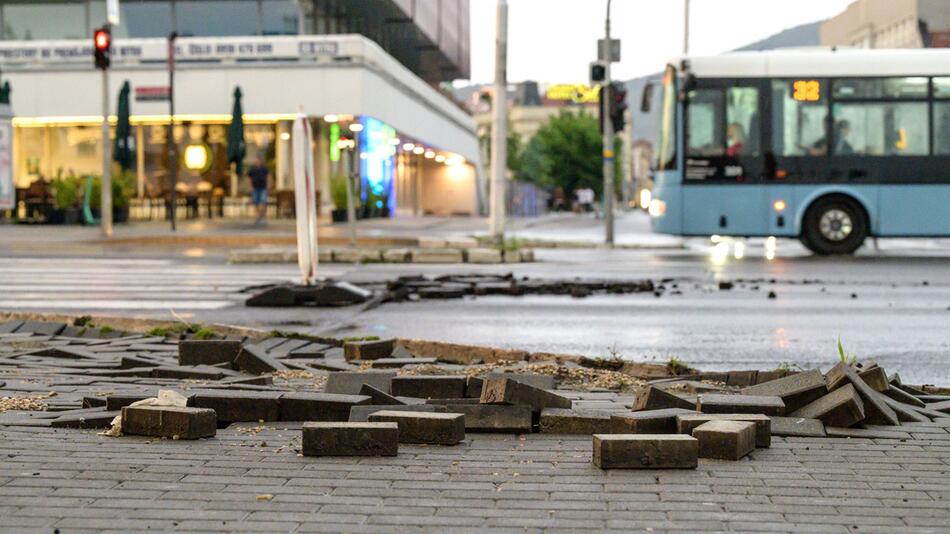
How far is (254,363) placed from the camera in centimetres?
780

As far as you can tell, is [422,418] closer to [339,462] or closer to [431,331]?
[339,462]

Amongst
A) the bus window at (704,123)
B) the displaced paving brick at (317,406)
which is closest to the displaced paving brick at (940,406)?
the displaced paving brick at (317,406)

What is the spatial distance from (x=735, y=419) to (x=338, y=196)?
3354 cm

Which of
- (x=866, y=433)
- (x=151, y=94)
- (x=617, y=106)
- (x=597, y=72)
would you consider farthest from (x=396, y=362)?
(x=151, y=94)

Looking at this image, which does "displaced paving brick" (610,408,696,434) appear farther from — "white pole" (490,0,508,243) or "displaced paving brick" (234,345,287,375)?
"white pole" (490,0,508,243)

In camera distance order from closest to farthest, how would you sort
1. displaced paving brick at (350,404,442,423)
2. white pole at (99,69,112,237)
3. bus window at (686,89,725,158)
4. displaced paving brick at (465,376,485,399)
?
displaced paving brick at (350,404,442,423) < displaced paving brick at (465,376,485,399) < bus window at (686,89,725,158) < white pole at (99,69,112,237)

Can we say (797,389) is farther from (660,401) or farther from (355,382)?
(355,382)

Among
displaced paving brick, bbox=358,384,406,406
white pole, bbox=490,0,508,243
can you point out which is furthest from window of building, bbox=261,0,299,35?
displaced paving brick, bbox=358,384,406,406

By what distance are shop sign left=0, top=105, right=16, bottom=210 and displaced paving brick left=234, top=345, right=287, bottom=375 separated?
11.2m

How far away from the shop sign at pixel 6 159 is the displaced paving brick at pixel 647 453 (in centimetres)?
1448

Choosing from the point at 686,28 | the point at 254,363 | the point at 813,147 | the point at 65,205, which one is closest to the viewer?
the point at 254,363

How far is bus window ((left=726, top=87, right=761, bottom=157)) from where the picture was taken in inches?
931

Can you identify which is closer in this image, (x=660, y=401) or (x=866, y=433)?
(x=866, y=433)

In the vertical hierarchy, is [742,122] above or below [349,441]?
above
